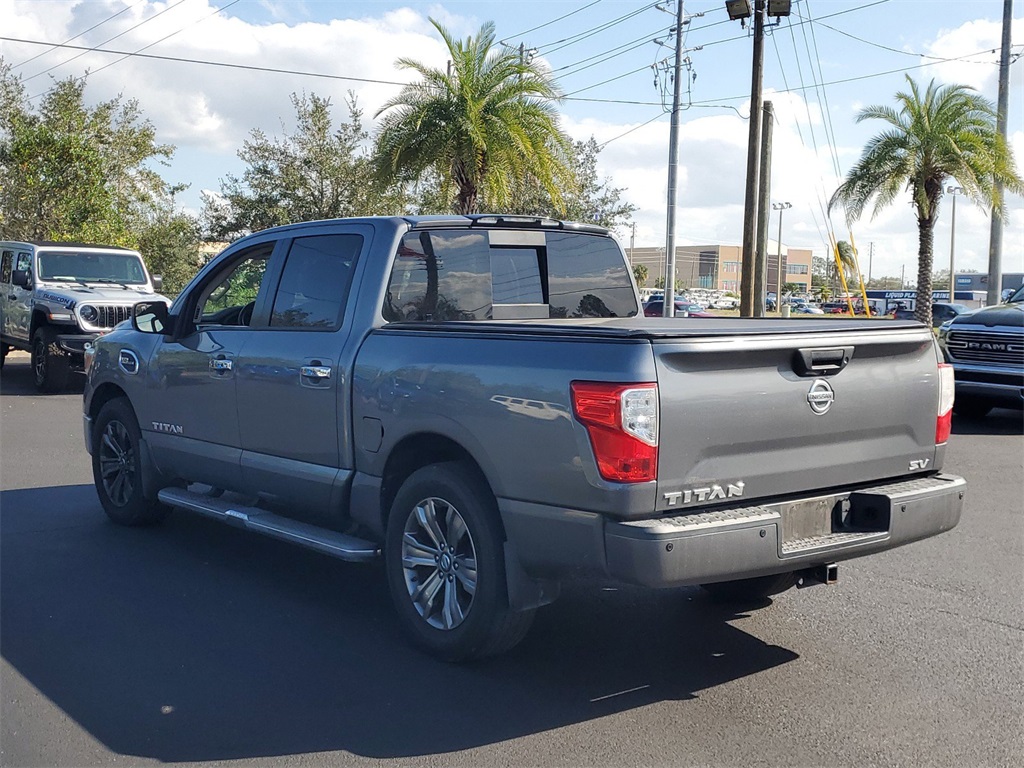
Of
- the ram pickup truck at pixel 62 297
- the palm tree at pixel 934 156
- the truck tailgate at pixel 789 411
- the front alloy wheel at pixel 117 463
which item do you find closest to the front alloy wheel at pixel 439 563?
the truck tailgate at pixel 789 411

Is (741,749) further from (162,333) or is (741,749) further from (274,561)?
(162,333)

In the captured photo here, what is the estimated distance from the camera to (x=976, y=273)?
122 m

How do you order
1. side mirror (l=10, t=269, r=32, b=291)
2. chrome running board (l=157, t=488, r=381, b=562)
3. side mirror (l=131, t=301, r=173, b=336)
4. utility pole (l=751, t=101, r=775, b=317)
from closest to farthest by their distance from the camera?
1. chrome running board (l=157, t=488, r=381, b=562)
2. side mirror (l=131, t=301, r=173, b=336)
3. side mirror (l=10, t=269, r=32, b=291)
4. utility pole (l=751, t=101, r=775, b=317)

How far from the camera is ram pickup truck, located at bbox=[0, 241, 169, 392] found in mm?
15336

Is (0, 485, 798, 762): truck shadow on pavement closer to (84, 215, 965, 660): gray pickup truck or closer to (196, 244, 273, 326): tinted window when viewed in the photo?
(84, 215, 965, 660): gray pickup truck

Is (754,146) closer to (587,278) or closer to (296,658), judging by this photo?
(587,278)

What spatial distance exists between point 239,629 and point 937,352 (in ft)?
11.9

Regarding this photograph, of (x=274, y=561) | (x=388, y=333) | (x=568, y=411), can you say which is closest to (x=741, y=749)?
(x=568, y=411)

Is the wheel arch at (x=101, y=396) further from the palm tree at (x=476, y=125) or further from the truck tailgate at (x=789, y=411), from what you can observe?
the palm tree at (x=476, y=125)

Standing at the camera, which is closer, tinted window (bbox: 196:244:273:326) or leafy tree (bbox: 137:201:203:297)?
tinted window (bbox: 196:244:273:326)

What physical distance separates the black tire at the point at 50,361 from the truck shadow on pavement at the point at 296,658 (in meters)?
9.72

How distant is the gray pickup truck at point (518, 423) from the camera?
13.1 ft

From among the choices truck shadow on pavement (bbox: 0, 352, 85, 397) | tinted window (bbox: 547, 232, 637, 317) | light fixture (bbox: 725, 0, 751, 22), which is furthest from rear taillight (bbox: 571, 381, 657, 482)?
light fixture (bbox: 725, 0, 751, 22)

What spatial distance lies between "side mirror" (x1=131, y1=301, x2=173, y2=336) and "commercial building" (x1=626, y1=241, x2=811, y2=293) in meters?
135
